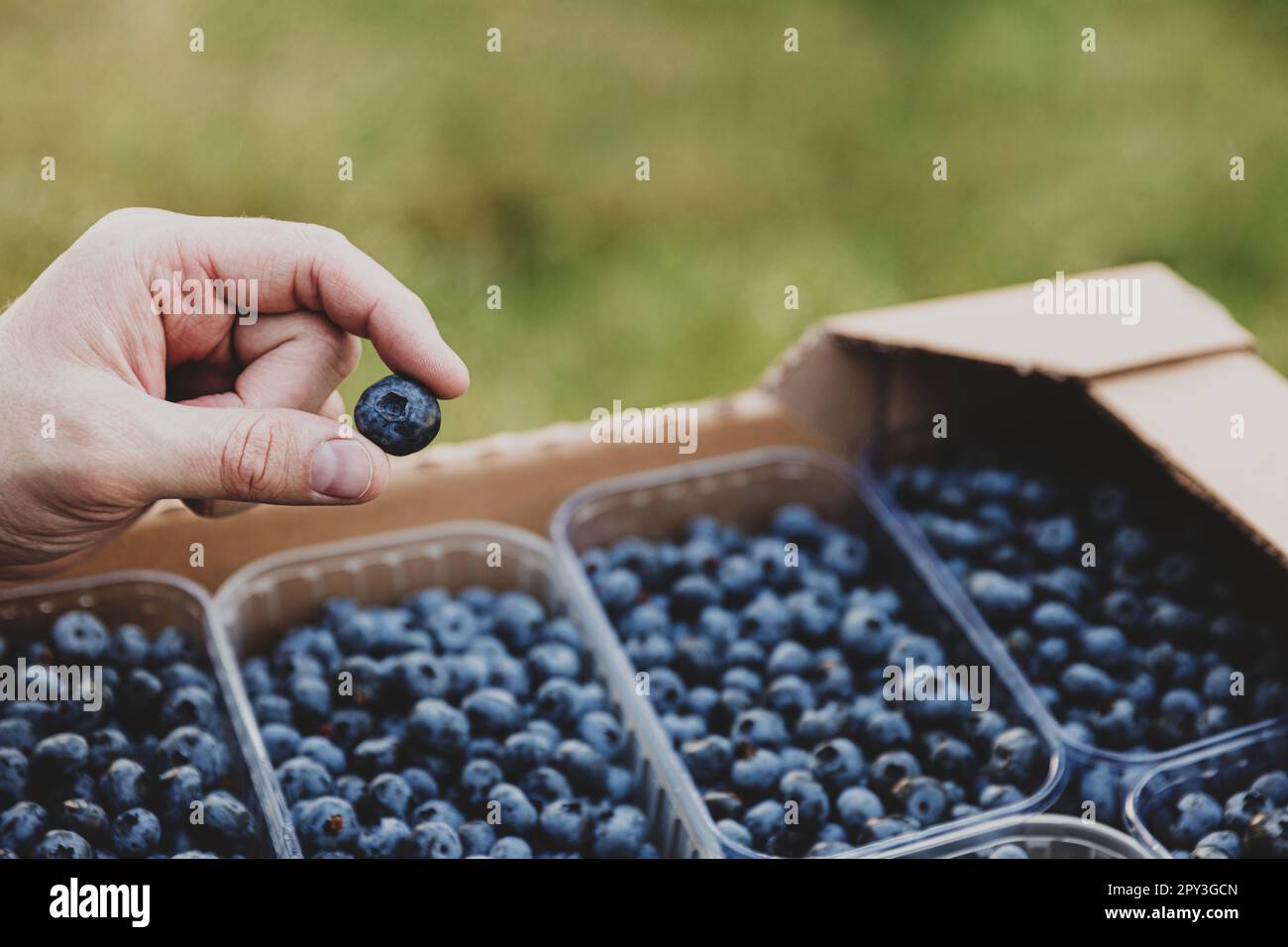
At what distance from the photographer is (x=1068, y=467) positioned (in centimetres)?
193

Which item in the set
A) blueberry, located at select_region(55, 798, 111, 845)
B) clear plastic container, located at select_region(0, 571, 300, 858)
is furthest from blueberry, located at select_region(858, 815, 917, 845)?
blueberry, located at select_region(55, 798, 111, 845)

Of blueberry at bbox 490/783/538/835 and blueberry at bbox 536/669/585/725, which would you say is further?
blueberry at bbox 536/669/585/725

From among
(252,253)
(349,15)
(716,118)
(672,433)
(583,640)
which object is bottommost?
(583,640)

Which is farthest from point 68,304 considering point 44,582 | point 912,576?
point 912,576

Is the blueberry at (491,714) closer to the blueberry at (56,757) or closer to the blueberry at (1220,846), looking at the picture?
the blueberry at (56,757)

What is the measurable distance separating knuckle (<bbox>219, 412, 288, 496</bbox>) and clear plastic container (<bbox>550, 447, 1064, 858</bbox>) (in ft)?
1.87

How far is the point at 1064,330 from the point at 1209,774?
57 centimetres

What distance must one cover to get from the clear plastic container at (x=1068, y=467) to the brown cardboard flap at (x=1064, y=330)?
0.14 m

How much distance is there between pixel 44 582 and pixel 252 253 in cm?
53

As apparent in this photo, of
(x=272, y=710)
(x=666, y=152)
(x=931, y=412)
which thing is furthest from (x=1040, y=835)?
(x=666, y=152)

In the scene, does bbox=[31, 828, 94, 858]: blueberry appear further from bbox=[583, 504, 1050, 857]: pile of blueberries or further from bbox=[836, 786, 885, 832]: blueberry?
bbox=[836, 786, 885, 832]: blueberry

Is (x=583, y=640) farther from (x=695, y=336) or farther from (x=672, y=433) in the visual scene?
(x=695, y=336)

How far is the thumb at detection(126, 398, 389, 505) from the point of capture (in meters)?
1.23

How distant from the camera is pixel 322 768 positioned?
150cm
